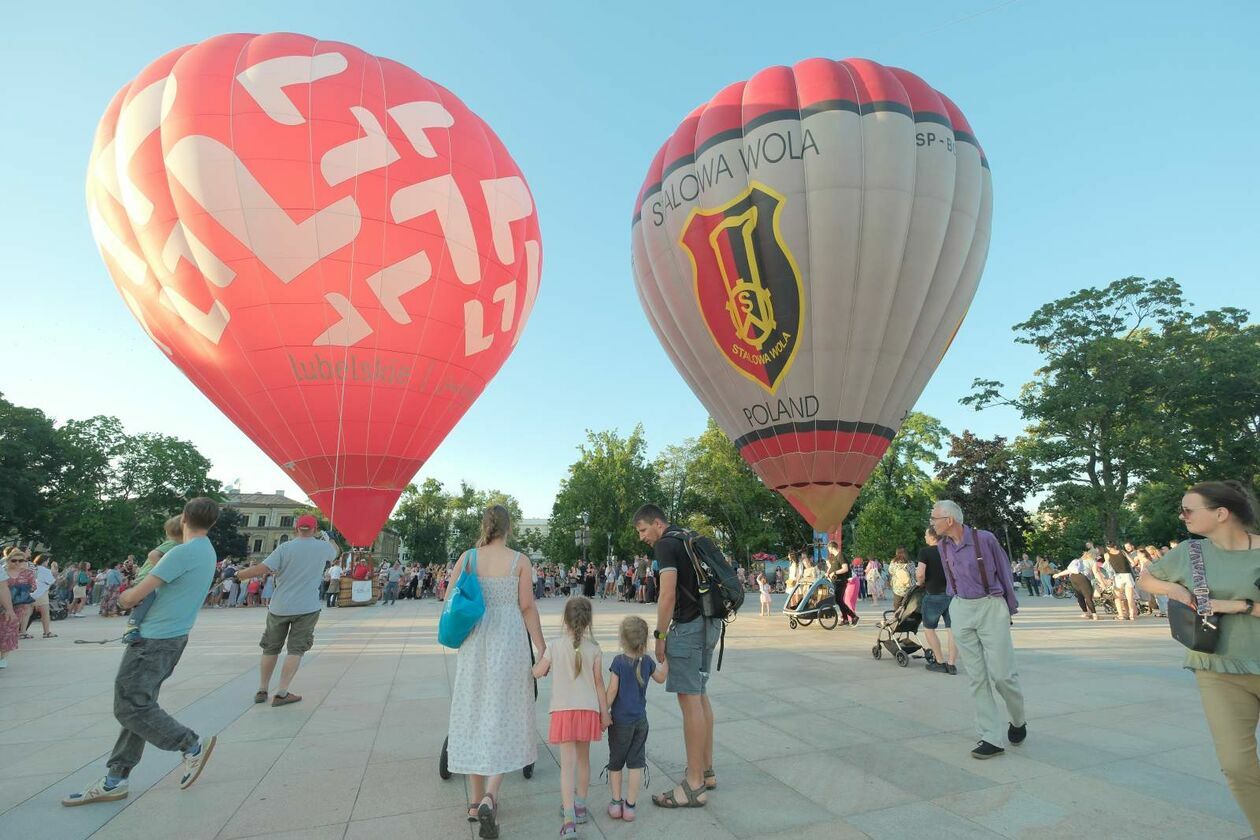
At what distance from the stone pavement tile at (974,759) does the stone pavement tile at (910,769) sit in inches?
3.1

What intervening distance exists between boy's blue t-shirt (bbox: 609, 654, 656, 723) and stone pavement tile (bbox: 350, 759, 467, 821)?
3.60ft

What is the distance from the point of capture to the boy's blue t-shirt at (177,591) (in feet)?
13.0

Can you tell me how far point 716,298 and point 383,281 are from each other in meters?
7.63

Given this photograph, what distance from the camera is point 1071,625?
495 inches

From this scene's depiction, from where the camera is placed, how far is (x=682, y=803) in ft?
11.7

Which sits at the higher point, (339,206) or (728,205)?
(728,205)

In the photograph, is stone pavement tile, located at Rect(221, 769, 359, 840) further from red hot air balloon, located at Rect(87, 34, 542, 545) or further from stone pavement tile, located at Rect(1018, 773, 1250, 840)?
red hot air balloon, located at Rect(87, 34, 542, 545)

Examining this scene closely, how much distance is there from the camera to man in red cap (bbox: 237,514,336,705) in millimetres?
6285

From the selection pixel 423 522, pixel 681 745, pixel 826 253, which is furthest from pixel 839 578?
pixel 423 522

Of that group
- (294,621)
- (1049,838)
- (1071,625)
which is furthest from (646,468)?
(1049,838)

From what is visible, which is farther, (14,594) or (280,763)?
(14,594)

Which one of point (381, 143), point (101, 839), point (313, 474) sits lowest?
point (101, 839)

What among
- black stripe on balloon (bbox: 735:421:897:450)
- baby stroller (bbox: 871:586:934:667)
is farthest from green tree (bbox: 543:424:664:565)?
baby stroller (bbox: 871:586:934:667)

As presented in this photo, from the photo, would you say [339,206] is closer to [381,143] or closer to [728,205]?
[381,143]
